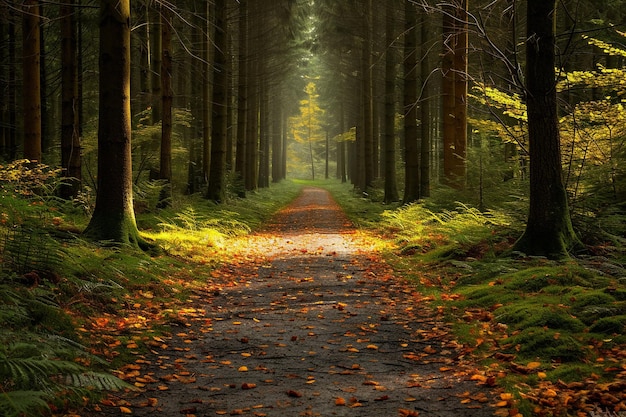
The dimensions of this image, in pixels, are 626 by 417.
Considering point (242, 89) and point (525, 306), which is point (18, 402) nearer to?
point (525, 306)

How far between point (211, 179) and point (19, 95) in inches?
390

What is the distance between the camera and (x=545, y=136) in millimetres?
7980

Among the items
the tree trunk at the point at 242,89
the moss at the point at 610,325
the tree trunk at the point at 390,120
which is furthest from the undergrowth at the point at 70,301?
the tree trunk at the point at 242,89

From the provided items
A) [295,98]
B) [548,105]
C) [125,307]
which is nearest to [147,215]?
[125,307]

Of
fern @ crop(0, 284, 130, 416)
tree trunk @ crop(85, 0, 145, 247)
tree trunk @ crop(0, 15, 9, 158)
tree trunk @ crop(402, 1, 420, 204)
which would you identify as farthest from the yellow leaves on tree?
fern @ crop(0, 284, 130, 416)

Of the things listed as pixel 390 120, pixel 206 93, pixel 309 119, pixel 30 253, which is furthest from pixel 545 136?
pixel 309 119

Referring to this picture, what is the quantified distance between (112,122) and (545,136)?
23.2ft

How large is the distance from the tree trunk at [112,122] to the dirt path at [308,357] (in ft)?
7.81

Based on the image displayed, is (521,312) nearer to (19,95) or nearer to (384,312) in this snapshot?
(384,312)

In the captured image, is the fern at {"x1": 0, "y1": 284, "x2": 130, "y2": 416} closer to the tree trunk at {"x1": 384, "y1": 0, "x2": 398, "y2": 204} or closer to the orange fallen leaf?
the orange fallen leaf

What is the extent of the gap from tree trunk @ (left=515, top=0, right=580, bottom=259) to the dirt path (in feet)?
7.71

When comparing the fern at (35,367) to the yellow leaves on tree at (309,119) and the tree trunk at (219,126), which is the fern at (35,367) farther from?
the yellow leaves on tree at (309,119)

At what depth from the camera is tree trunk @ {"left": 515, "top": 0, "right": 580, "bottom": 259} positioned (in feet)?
26.2

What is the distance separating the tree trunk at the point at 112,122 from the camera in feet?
29.2
